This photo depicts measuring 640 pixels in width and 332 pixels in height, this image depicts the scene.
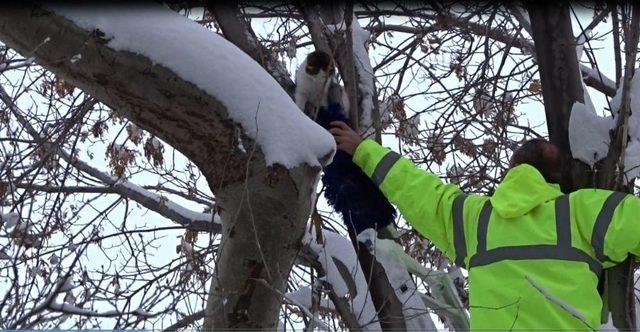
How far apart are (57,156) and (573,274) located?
11.7ft

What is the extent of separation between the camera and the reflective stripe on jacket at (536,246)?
2.91 meters

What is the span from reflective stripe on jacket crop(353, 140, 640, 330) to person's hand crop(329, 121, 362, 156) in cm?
52

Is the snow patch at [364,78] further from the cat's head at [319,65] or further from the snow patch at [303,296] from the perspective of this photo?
the snow patch at [303,296]

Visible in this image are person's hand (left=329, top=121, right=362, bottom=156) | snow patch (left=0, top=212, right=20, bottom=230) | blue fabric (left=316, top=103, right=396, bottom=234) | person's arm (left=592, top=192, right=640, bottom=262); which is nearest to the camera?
person's arm (left=592, top=192, right=640, bottom=262)

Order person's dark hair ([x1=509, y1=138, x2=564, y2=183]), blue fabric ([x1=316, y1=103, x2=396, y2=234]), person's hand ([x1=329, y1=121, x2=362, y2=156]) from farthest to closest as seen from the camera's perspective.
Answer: blue fabric ([x1=316, y1=103, x2=396, y2=234]), person's hand ([x1=329, y1=121, x2=362, y2=156]), person's dark hair ([x1=509, y1=138, x2=564, y2=183])

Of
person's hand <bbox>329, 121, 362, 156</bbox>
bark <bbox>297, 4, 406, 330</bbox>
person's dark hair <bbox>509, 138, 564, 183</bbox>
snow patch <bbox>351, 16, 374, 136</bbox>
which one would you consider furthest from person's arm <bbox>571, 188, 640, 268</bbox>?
snow patch <bbox>351, 16, 374, 136</bbox>

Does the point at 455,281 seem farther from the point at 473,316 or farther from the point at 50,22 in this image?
the point at 50,22

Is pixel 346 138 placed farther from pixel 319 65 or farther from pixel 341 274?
pixel 341 274

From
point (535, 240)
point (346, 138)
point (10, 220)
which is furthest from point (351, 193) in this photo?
point (10, 220)

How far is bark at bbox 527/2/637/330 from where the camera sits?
11.9ft

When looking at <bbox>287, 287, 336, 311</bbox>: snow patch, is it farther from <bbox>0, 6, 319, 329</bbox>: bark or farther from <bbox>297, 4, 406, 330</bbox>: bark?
<bbox>0, 6, 319, 329</bbox>: bark

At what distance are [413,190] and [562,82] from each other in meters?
0.95

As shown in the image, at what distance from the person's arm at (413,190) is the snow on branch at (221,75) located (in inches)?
22.1

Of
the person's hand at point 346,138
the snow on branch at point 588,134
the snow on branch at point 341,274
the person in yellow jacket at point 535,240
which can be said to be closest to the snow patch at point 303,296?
the snow on branch at point 341,274
